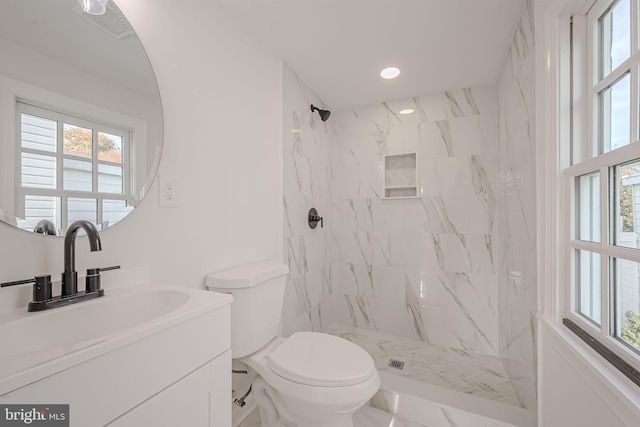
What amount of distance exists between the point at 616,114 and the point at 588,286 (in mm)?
610

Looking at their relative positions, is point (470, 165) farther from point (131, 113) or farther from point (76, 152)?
point (76, 152)

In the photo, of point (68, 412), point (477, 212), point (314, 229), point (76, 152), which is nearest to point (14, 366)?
point (68, 412)

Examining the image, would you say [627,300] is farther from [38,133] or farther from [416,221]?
[38,133]

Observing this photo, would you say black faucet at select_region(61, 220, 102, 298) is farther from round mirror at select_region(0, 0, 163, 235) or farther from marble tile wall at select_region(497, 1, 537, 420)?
marble tile wall at select_region(497, 1, 537, 420)

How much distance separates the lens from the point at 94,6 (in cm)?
91

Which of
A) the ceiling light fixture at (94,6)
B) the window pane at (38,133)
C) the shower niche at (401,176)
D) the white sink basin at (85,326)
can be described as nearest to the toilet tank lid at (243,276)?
the white sink basin at (85,326)

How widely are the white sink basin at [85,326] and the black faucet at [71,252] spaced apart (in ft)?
0.20

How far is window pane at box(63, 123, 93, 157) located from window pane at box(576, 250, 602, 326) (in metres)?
1.81

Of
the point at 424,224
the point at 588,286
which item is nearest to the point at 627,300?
the point at 588,286

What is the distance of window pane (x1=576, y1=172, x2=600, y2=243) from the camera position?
0.94 metres

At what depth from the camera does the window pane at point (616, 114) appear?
78cm

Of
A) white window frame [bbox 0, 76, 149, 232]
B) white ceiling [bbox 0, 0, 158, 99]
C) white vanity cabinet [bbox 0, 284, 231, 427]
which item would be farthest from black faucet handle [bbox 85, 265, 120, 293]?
white ceiling [bbox 0, 0, 158, 99]

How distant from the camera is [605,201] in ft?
2.74

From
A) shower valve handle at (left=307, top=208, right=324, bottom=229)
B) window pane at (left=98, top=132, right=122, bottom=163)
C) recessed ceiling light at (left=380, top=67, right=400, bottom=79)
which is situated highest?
recessed ceiling light at (left=380, top=67, right=400, bottom=79)
